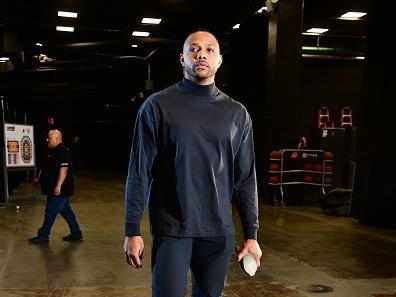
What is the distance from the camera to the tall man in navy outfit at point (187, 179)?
2.29m

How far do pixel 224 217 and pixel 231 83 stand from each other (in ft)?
47.8

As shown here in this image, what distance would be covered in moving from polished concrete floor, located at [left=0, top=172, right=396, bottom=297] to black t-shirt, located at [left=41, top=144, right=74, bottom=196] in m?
0.82

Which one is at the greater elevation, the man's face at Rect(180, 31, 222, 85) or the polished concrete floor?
the man's face at Rect(180, 31, 222, 85)

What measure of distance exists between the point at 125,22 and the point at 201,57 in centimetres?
1337

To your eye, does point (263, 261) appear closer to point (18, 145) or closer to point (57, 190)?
point (57, 190)

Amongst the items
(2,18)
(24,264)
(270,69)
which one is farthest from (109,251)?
(2,18)

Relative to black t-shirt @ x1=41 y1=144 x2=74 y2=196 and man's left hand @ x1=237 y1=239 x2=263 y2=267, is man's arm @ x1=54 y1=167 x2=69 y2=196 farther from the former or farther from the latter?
man's left hand @ x1=237 y1=239 x2=263 y2=267

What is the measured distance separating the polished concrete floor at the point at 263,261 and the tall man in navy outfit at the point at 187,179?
2.61m

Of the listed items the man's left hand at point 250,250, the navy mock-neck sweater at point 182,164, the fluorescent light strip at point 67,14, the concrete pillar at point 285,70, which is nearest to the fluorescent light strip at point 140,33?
the fluorescent light strip at point 67,14

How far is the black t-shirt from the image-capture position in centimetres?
732

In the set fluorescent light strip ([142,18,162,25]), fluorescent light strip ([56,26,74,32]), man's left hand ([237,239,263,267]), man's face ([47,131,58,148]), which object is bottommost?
man's left hand ([237,239,263,267])

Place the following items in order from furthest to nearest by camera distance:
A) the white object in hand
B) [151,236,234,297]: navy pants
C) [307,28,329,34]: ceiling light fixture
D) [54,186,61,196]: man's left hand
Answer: [307,28,329,34]: ceiling light fixture
[54,186,61,196]: man's left hand
the white object in hand
[151,236,234,297]: navy pants

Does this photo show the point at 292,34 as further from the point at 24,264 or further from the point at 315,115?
the point at 24,264

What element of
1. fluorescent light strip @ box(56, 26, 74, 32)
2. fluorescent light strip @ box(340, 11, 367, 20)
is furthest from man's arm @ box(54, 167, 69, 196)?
fluorescent light strip @ box(340, 11, 367, 20)
